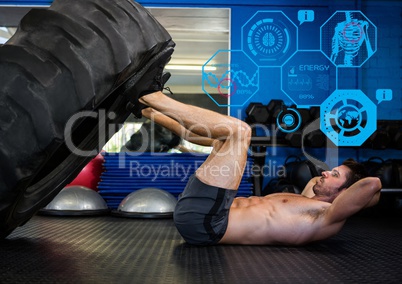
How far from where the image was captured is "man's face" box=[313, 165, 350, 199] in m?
2.68

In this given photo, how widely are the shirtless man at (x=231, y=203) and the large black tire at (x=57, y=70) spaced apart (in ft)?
1.50

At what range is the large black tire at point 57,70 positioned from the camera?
1.45 meters

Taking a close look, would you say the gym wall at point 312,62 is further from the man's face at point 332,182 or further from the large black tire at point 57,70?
the large black tire at point 57,70

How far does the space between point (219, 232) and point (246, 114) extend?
296 cm

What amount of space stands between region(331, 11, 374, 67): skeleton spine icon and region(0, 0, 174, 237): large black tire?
4039 millimetres

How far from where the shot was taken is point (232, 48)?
5.37 m

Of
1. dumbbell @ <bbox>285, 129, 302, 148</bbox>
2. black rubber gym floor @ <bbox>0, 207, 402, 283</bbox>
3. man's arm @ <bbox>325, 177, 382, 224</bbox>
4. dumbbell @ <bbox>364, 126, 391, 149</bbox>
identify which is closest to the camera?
black rubber gym floor @ <bbox>0, 207, 402, 283</bbox>

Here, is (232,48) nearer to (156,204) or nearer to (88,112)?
(156,204)

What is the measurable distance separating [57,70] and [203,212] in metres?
1.11

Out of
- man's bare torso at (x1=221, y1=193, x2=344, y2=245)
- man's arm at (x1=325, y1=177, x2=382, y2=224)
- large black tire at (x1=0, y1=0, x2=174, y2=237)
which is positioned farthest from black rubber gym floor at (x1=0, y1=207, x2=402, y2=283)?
large black tire at (x1=0, y1=0, x2=174, y2=237)
